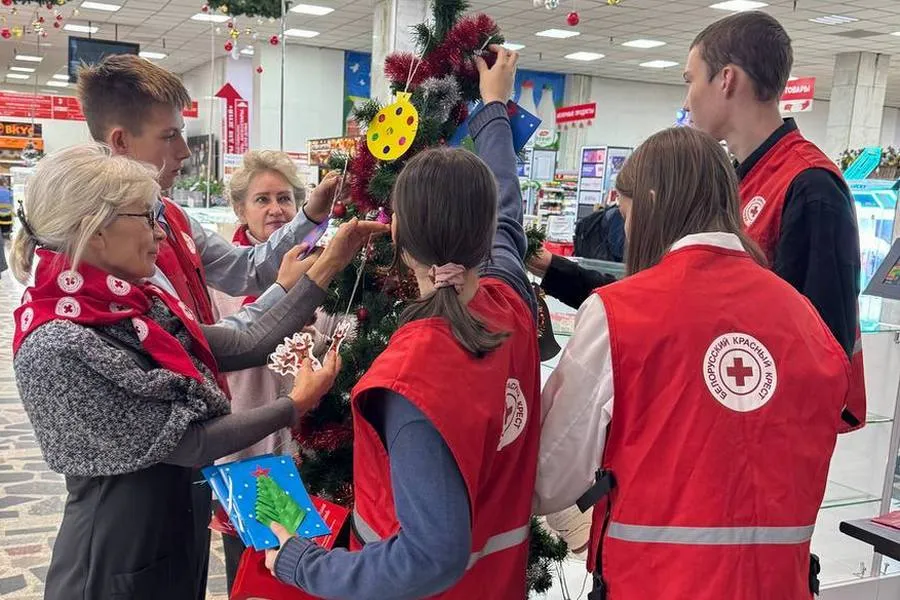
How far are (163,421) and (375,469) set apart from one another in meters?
0.44

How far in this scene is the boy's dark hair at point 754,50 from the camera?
163 cm

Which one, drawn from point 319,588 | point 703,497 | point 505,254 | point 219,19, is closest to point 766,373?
point 703,497

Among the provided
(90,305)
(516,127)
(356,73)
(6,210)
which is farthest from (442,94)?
(6,210)

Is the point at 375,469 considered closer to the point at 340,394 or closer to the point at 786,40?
the point at 340,394

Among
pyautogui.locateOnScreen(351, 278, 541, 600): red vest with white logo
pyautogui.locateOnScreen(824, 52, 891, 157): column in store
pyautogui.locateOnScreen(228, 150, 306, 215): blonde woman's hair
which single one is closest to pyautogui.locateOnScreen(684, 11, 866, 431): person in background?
pyautogui.locateOnScreen(351, 278, 541, 600): red vest with white logo

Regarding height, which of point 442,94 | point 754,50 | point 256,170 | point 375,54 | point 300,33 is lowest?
point 256,170

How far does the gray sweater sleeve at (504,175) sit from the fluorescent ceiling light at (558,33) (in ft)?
39.5

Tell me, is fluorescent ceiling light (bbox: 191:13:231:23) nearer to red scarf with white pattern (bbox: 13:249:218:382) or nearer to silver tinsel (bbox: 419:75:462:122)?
silver tinsel (bbox: 419:75:462:122)

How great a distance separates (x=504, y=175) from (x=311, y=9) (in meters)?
11.3

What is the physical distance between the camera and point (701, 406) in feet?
3.67

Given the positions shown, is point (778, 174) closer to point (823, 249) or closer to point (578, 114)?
point (823, 249)

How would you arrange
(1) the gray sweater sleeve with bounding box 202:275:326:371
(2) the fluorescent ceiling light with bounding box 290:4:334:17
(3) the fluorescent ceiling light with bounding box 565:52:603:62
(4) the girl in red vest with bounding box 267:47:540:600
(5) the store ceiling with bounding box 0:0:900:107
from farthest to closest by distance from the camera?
(3) the fluorescent ceiling light with bounding box 565:52:603:62, (2) the fluorescent ceiling light with bounding box 290:4:334:17, (5) the store ceiling with bounding box 0:0:900:107, (1) the gray sweater sleeve with bounding box 202:275:326:371, (4) the girl in red vest with bounding box 267:47:540:600

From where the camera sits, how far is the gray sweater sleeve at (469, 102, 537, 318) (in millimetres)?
1439

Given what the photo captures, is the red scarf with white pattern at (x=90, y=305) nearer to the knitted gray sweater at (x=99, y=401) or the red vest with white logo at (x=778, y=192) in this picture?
the knitted gray sweater at (x=99, y=401)
